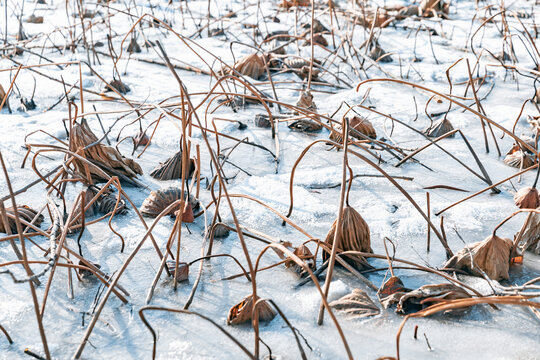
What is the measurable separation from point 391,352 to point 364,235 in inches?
14.6

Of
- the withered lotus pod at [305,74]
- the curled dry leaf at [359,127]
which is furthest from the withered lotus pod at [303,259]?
the withered lotus pod at [305,74]

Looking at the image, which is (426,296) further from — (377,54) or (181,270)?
(377,54)

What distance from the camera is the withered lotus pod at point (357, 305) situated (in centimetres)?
116

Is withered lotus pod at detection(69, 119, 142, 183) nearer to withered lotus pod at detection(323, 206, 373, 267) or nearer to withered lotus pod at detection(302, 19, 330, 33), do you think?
withered lotus pod at detection(323, 206, 373, 267)

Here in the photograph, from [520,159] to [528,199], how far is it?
409 millimetres

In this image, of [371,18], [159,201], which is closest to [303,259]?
[159,201]

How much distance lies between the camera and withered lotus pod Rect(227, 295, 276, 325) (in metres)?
1.12

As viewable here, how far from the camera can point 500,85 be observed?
292 centimetres

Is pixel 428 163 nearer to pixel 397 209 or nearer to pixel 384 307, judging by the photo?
pixel 397 209

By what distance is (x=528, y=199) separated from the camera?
1.57 meters

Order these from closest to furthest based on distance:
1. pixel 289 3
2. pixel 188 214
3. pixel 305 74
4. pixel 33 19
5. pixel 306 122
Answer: pixel 188 214
pixel 306 122
pixel 305 74
pixel 33 19
pixel 289 3

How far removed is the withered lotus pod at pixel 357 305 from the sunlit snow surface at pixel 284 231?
0.09ft

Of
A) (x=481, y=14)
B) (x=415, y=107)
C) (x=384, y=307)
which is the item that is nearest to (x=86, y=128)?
(x=384, y=307)

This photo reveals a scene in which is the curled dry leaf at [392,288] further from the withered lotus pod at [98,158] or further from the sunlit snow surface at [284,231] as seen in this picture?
the withered lotus pod at [98,158]
